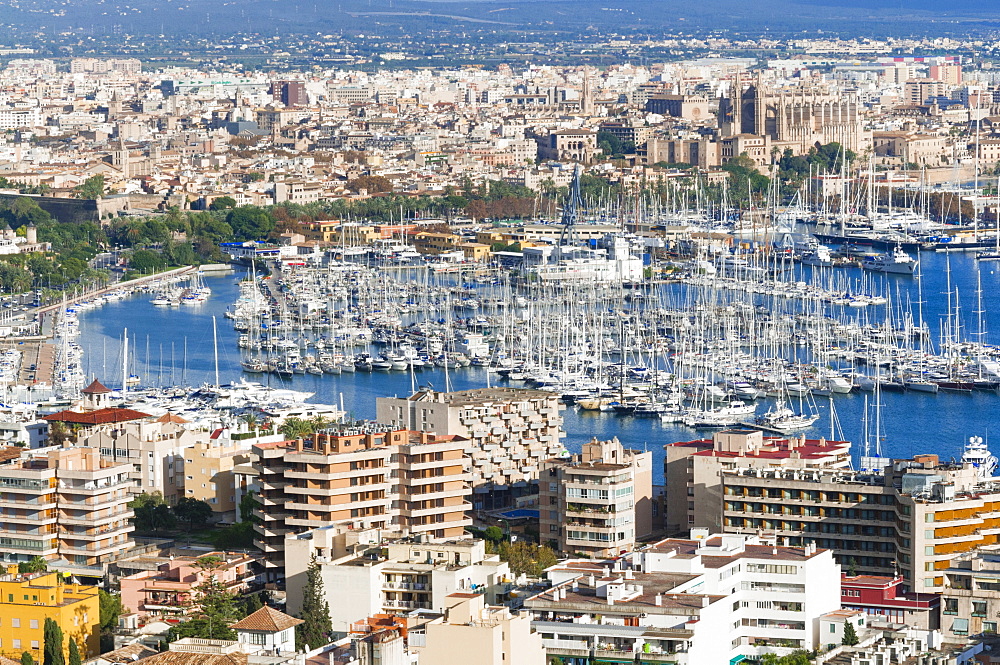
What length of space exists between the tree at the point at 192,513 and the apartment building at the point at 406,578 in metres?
2.94

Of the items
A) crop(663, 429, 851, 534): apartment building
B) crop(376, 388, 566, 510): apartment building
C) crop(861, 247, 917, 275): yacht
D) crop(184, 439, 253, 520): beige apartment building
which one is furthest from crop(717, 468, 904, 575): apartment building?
crop(861, 247, 917, 275): yacht

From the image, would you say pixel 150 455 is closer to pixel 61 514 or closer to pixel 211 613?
pixel 61 514

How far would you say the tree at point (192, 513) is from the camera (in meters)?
15.8

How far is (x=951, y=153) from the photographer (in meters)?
54.0

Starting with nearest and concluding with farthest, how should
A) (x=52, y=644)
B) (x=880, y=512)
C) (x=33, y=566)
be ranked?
1. (x=52, y=644)
2. (x=33, y=566)
3. (x=880, y=512)

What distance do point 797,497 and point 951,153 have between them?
40.8 m

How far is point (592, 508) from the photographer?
14.3 metres

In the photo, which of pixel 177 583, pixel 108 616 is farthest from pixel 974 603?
pixel 108 616

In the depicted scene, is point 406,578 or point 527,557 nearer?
point 406,578

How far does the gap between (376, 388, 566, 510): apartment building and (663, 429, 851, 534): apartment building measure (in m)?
1.52

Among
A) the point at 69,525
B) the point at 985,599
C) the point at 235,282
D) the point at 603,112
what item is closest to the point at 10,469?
the point at 69,525

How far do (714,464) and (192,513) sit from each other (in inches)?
129

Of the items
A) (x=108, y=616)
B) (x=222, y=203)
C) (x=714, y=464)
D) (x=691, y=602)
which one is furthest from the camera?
(x=222, y=203)

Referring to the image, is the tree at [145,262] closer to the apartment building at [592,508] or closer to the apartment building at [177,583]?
the apartment building at [592,508]
